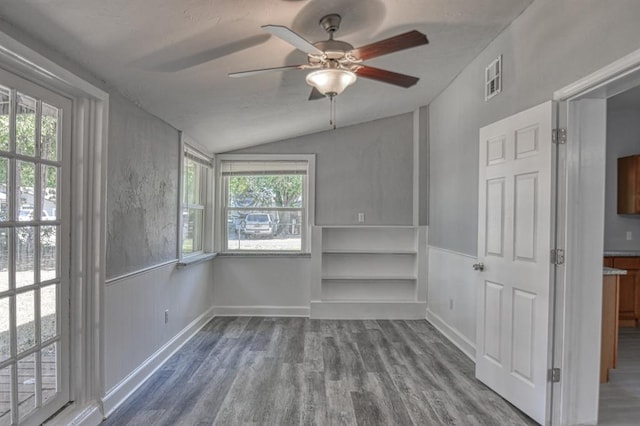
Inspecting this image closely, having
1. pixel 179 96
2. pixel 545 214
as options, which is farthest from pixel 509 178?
pixel 179 96

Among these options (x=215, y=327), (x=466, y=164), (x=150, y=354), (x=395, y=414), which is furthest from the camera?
(x=215, y=327)

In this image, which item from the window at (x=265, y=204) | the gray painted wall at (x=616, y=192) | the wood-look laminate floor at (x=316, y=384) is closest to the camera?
the wood-look laminate floor at (x=316, y=384)

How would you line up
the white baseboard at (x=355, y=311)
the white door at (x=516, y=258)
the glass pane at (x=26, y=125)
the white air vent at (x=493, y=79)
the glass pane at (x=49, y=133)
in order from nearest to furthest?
→ the glass pane at (x=26, y=125) < the glass pane at (x=49, y=133) < the white door at (x=516, y=258) < the white air vent at (x=493, y=79) < the white baseboard at (x=355, y=311)

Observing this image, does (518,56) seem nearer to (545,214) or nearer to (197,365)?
(545,214)

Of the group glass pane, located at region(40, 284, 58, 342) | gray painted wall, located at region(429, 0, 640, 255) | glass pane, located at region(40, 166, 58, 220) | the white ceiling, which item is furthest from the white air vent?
glass pane, located at region(40, 284, 58, 342)

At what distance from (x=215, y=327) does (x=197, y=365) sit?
1.16 meters

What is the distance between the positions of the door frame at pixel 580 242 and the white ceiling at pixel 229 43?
1.00m

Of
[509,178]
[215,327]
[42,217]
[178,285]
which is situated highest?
[509,178]

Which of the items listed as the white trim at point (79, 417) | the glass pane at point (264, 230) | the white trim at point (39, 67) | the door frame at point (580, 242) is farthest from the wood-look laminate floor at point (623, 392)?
the white trim at point (39, 67)

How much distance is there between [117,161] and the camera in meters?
2.63

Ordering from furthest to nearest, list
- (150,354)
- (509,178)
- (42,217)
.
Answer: (150,354), (509,178), (42,217)

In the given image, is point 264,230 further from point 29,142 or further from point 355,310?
point 29,142

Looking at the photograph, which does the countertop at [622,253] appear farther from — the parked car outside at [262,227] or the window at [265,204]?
the parked car outside at [262,227]

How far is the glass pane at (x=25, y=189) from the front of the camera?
6.26ft
